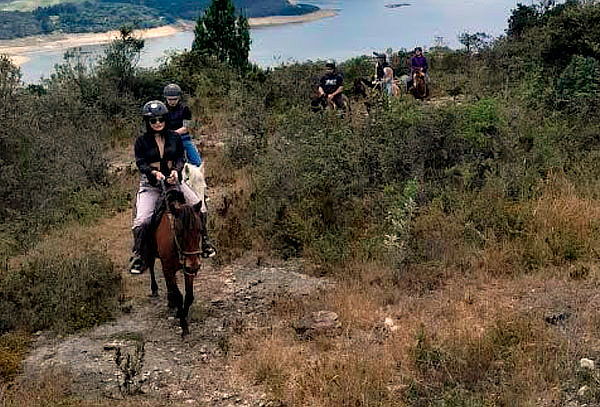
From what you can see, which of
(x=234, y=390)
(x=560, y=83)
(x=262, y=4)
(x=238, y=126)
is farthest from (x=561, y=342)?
(x=262, y=4)

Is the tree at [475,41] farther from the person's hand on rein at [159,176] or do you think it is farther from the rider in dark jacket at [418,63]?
the person's hand on rein at [159,176]

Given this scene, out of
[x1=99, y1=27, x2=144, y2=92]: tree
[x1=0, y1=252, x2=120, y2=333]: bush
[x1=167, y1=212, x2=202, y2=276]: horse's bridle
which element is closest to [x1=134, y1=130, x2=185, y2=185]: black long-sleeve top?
[x1=167, y1=212, x2=202, y2=276]: horse's bridle

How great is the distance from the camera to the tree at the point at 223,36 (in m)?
23.0

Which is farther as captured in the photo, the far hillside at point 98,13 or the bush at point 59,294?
the far hillside at point 98,13

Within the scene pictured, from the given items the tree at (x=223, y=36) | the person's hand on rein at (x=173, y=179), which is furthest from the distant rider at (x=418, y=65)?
the person's hand on rein at (x=173, y=179)

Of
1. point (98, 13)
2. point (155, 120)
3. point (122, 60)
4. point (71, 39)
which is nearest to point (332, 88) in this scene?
point (155, 120)

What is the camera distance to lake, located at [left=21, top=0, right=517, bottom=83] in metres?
27.2

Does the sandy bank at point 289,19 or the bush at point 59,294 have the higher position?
the sandy bank at point 289,19

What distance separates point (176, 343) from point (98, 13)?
37309 millimetres

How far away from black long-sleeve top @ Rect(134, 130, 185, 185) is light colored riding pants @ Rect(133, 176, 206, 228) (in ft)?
0.54

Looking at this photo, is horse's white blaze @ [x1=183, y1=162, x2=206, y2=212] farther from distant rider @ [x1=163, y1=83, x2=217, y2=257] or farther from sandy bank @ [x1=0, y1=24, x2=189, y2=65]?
sandy bank @ [x1=0, y1=24, x2=189, y2=65]

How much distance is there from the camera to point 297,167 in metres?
10.9

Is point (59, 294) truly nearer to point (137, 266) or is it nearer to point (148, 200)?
point (137, 266)

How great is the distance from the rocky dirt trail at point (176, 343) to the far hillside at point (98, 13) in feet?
95.1
